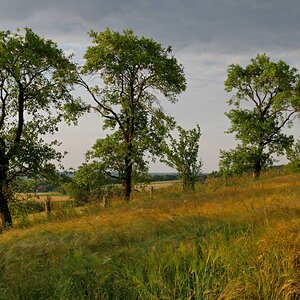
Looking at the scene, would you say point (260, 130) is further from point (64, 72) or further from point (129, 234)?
point (129, 234)

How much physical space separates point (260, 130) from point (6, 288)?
26.5 metres

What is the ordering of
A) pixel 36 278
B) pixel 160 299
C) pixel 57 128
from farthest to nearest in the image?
pixel 57 128, pixel 36 278, pixel 160 299

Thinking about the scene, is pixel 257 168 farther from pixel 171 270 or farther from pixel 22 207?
pixel 171 270

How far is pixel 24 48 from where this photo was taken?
1386 centimetres

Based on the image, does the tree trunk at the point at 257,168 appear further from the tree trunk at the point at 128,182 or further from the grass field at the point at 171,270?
the grass field at the point at 171,270

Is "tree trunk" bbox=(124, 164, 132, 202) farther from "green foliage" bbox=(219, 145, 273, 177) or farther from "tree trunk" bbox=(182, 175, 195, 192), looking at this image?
"green foliage" bbox=(219, 145, 273, 177)

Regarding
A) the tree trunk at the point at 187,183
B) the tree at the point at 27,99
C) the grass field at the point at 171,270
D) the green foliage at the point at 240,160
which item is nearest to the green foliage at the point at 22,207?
the tree at the point at 27,99

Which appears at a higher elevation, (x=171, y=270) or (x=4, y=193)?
(x=4, y=193)

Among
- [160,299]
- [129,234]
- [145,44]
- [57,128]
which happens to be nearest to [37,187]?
[57,128]

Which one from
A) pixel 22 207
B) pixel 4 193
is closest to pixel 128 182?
pixel 22 207

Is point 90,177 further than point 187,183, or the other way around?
point 90,177

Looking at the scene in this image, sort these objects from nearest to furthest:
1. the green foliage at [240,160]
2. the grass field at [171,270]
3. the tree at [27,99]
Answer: the grass field at [171,270], the tree at [27,99], the green foliage at [240,160]

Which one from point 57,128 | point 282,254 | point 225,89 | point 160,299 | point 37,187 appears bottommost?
point 160,299

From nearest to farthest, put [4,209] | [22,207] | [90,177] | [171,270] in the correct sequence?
[171,270] → [4,209] → [22,207] → [90,177]
